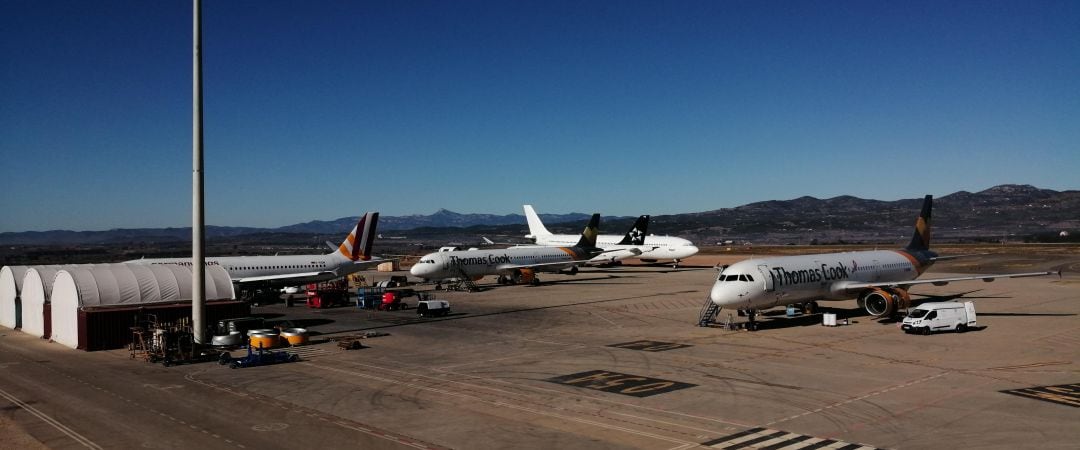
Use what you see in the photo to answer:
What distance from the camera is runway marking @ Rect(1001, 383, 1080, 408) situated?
82.1 feet

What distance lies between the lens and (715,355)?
36.4 metres

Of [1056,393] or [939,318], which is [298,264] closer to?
[939,318]

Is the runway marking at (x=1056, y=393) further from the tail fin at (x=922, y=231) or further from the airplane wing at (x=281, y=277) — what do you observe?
the airplane wing at (x=281, y=277)

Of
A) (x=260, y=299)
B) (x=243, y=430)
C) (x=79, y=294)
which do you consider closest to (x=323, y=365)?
(x=243, y=430)

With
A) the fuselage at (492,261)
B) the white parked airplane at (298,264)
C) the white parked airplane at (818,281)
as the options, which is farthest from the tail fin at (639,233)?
the white parked airplane at (818,281)

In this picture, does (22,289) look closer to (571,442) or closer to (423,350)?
(423,350)

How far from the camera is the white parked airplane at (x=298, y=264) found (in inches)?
2815

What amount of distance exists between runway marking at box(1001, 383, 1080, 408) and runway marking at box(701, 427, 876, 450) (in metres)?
10.1

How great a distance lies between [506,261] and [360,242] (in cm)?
1734

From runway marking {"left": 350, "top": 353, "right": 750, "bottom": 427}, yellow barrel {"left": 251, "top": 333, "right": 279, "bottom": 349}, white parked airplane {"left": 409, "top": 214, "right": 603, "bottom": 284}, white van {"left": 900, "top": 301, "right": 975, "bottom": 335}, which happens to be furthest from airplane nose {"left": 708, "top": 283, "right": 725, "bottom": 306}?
white parked airplane {"left": 409, "top": 214, "right": 603, "bottom": 284}

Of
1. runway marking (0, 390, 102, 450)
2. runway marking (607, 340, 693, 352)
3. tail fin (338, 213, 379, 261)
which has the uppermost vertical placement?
tail fin (338, 213, 379, 261)

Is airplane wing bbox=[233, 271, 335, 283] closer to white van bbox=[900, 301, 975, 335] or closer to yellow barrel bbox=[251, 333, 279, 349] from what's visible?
yellow barrel bbox=[251, 333, 279, 349]

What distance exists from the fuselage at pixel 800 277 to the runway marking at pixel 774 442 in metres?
23.5

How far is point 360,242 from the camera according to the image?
83.6 meters
